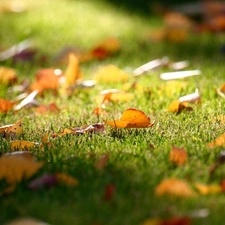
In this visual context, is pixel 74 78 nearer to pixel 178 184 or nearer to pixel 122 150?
pixel 122 150

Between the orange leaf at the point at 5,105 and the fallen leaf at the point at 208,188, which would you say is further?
the orange leaf at the point at 5,105

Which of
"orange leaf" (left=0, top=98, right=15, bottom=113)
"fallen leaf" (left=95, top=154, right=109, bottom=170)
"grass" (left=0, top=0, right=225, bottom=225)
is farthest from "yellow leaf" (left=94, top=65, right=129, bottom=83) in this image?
"fallen leaf" (left=95, top=154, right=109, bottom=170)

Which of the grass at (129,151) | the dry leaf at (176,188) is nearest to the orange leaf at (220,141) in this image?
the grass at (129,151)

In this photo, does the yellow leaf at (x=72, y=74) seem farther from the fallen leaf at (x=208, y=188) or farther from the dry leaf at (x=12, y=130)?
the fallen leaf at (x=208, y=188)

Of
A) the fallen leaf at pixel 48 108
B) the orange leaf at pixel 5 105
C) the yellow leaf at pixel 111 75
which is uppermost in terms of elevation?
the yellow leaf at pixel 111 75

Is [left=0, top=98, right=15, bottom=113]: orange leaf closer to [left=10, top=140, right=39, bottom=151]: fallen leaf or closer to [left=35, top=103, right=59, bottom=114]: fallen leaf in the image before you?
[left=35, top=103, right=59, bottom=114]: fallen leaf

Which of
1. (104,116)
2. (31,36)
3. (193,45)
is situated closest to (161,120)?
(104,116)
